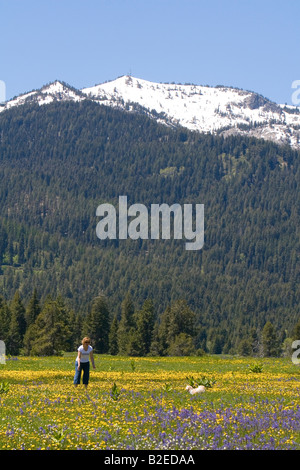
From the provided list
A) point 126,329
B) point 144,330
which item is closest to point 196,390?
A: point 144,330

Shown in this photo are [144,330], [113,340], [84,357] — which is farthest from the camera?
[113,340]

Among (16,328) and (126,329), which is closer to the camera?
(16,328)

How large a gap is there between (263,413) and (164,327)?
83.2 meters

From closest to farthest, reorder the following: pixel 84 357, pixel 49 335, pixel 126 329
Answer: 1. pixel 84 357
2. pixel 49 335
3. pixel 126 329

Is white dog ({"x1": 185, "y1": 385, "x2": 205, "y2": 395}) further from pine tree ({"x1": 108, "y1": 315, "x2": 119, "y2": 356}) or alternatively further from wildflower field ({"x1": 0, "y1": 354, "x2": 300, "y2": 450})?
pine tree ({"x1": 108, "y1": 315, "x2": 119, "y2": 356})

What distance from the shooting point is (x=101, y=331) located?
351 ft

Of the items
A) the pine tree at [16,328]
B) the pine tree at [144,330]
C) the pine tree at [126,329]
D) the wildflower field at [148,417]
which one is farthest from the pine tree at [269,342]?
the wildflower field at [148,417]

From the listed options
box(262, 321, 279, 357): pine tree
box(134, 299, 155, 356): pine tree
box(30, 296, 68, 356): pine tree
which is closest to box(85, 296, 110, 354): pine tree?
box(134, 299, 155, 356): pine tree

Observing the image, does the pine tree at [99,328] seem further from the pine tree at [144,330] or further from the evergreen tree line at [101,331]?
the pine tree at [144,330]

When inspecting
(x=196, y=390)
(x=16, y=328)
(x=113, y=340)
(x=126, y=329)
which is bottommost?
(x=113, y=340)

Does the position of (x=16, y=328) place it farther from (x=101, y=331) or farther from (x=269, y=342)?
(x=269, y=342)

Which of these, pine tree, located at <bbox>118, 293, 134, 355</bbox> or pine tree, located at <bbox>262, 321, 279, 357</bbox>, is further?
pine tree, located at <bbox>262, 321, 279, 357</bbox>

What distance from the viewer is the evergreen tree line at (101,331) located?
3233 inches

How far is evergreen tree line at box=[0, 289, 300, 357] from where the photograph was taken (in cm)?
8212
